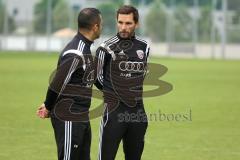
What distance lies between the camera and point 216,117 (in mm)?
16891

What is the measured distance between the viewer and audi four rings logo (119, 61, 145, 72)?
288 inches

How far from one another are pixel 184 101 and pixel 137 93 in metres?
13.8

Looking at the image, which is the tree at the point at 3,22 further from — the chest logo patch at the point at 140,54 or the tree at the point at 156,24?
the chest logo patch at the point at 140,54

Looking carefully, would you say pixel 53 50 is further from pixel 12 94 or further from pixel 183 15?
pixel 12 94

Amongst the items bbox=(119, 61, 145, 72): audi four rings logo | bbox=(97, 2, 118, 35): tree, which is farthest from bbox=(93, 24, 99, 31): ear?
bbox=(97, 2, 118, 35): tree

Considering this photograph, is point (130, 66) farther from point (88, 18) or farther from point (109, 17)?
point (109, 17)

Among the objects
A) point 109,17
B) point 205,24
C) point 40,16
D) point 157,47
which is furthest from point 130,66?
point 40,16

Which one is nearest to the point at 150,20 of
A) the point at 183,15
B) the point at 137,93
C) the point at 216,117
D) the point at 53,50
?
the point at 183,15

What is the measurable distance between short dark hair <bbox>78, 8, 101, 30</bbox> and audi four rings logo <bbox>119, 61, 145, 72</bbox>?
57cm

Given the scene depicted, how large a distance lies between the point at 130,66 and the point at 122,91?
0.29 meters

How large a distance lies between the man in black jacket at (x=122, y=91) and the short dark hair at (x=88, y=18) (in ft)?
1.04

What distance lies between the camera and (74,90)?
7102mm

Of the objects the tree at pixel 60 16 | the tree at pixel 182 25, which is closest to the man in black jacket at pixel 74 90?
the tree at pixel 182 25

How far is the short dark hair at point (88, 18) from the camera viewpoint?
274 inches
